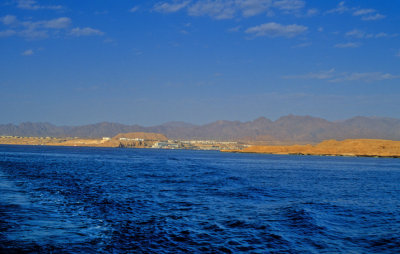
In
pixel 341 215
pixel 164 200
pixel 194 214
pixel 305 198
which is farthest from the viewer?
pixel 305 198

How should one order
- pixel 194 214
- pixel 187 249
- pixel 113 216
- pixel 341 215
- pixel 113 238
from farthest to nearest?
1. pixel 341 215
2. pixel 194 214
3. pixel 113 216
4. pixel 113 238
5. pixel 187 249

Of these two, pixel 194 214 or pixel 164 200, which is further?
pixel 164 200

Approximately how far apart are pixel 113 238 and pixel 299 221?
36.8ft

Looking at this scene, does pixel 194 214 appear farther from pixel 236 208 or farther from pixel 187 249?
pixel 187 249

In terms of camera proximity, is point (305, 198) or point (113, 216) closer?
point (113, 216)

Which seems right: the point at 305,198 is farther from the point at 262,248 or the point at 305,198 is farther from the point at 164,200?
the point at 262,248

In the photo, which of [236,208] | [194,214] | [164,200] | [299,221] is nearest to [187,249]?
[194,214]

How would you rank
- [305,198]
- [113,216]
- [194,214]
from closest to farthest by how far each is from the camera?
[113,216]
[194,214]
[305,198]

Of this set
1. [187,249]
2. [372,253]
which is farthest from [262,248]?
[372,253]

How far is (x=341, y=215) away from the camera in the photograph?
24.0 meters

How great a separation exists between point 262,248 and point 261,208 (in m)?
10.3

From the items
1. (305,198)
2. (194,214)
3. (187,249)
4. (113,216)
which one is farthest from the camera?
(305,198)

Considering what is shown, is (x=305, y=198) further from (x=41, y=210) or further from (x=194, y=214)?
(x=41, y=210)

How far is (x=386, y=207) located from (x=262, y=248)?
17.6m
